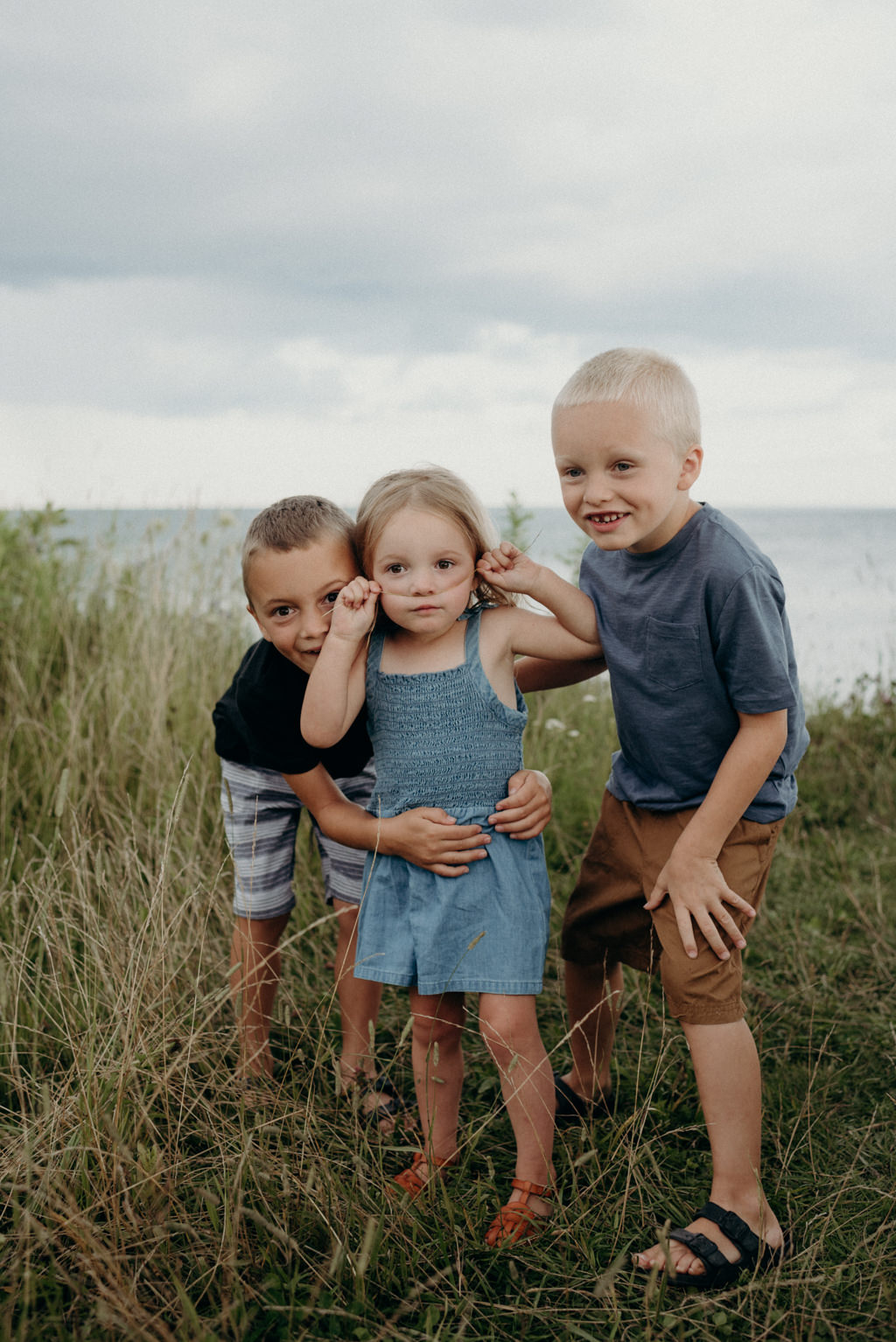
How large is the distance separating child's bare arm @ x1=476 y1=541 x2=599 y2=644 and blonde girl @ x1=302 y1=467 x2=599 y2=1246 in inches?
0.8

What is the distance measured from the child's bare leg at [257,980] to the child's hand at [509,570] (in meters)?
1.02

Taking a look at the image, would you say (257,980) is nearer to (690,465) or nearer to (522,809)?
(522,809)

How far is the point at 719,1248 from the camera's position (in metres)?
1.79

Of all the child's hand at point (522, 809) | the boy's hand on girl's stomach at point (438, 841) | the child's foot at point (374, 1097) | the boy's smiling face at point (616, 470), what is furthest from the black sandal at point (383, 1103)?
the boy's smiling face at point (616, 470)

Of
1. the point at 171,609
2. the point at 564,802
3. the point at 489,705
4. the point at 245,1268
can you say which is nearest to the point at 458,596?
the point at 489,705

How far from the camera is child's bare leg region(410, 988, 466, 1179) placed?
203 cm

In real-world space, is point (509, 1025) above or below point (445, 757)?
below

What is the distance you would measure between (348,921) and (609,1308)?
1190 millimetres

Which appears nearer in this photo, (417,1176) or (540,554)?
(417,1176)

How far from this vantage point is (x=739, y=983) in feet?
6.39

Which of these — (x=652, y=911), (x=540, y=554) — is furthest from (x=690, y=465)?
(x=540, y=554)

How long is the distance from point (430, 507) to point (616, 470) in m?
0.39

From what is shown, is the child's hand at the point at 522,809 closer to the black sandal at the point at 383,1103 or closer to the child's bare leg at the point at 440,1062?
the child's bare leg at the point at 440,1062

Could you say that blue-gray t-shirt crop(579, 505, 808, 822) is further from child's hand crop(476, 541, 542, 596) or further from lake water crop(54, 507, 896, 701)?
lake water crop(54, 507, 896, 701)
